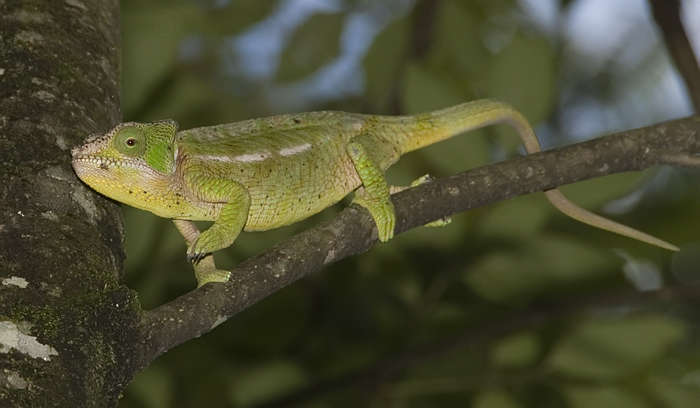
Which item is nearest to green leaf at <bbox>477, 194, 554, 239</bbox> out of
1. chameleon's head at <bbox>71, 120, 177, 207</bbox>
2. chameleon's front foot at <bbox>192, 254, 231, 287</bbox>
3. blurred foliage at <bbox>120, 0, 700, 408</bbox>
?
blurred foliage at <bbox>120, 0, 700, 408</bbox>

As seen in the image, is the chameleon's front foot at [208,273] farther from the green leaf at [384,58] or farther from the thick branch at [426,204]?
the green leaf at [384,58]

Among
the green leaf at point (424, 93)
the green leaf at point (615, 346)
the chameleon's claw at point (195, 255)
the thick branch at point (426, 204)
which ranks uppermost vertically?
the green leaf at point (424, 93)

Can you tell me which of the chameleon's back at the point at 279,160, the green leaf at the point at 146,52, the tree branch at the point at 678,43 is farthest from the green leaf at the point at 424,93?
the green leaf at the point at 146,52

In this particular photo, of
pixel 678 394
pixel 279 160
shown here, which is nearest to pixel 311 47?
pixel 279 160

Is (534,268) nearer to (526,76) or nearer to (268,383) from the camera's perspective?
(526,76)

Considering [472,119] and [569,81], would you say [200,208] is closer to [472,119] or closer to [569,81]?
[472,119]

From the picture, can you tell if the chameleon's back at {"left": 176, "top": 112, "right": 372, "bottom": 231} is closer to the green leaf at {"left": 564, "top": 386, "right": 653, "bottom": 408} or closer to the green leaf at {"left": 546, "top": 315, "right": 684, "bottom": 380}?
the green leaf at {"left": 546, "top": 315, "right": 684, "bottom": 380}

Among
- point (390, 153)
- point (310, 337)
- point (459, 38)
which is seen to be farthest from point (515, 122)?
point (310, 337)
